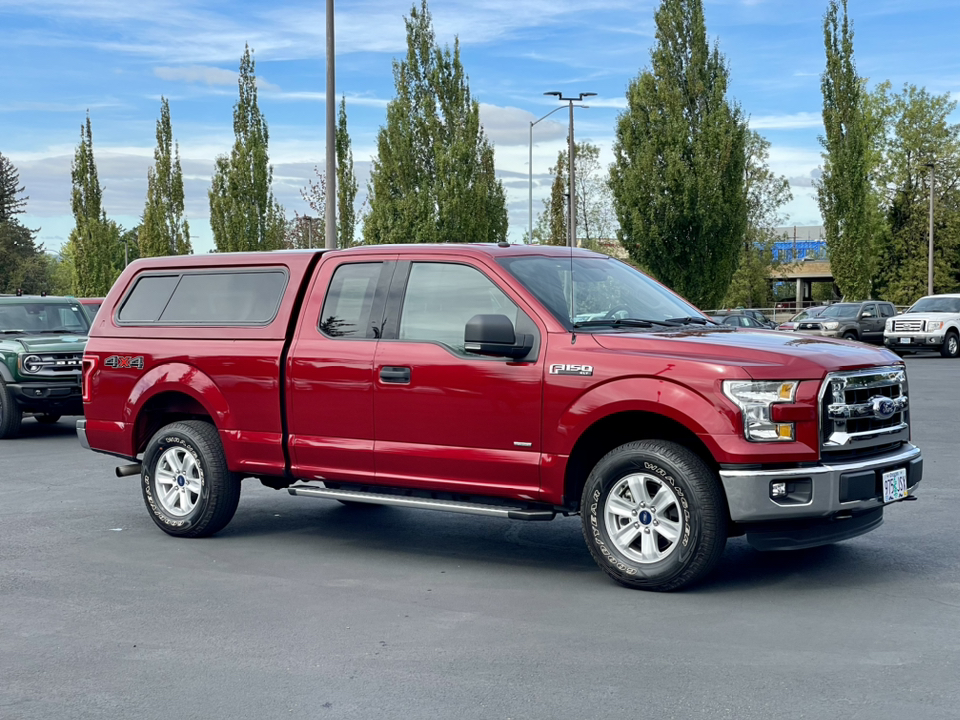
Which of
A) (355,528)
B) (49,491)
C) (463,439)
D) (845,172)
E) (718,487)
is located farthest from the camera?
(845,172)

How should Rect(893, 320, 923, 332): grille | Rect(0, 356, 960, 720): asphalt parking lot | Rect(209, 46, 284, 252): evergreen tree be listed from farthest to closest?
Rect(209, 46, 284, 252): evergreen tree, Rect(893, 320, 923, 332): grille, Rect(0, 356, 960, 720): asphalt parking lot

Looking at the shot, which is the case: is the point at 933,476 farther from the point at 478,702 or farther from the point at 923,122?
the point at 923,122

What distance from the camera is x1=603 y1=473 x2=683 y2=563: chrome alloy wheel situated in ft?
20.6

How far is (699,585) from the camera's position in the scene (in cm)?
645

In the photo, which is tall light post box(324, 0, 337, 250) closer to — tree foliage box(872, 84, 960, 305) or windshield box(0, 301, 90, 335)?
windshield box(0, 301, 90, 335)

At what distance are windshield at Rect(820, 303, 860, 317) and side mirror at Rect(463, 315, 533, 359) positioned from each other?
3315 cm

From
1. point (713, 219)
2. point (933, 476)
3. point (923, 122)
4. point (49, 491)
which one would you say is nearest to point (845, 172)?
point (713, 219)

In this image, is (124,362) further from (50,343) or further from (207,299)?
(50,343)

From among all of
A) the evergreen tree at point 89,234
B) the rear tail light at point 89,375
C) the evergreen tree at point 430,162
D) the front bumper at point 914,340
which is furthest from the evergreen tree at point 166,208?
the rear tail light at point 89,375

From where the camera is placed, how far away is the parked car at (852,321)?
37062 mm

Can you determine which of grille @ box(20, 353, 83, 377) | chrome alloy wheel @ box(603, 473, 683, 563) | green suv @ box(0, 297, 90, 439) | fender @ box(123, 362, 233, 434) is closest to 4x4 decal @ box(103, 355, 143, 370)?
fender @ box(123, 362, 233, 434)

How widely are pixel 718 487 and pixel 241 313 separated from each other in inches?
140

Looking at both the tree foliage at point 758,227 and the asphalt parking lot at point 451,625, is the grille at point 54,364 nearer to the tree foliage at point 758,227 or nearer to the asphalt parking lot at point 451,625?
the asphalt parking lot at point 451,625

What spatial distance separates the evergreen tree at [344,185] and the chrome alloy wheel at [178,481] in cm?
3620
